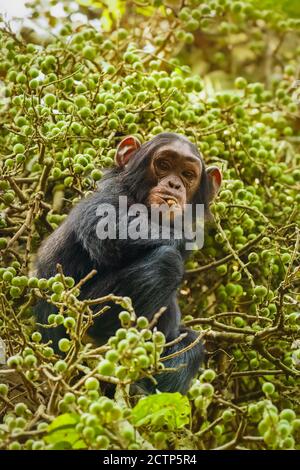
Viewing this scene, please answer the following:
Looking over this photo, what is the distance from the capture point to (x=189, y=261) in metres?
5.01

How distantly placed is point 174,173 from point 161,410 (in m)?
2.13

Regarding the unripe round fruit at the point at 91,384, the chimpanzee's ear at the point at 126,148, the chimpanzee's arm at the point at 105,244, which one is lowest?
the unripe round fruit at the point at 91,384

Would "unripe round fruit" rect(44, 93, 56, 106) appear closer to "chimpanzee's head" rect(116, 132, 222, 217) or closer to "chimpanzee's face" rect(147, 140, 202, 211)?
"chimpanzee's head" rect(116, 132, 222, 217)

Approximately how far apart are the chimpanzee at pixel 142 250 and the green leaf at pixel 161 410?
0.71 m

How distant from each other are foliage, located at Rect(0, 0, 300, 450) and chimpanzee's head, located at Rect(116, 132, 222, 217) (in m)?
0.14

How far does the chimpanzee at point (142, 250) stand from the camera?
165 inches

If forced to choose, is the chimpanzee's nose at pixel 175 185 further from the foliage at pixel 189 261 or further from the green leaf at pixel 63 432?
the green leaf at pixel 63 432

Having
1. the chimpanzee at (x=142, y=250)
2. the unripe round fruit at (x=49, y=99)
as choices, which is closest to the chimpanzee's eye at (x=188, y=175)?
the chimpanzee at (x=142, y=250)

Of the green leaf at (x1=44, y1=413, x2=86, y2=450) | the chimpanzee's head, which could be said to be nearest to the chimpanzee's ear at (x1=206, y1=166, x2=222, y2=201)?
the chimpanzee's head

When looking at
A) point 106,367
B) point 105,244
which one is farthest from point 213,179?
point 106,367

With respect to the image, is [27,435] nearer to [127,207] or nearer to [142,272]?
[142,272]

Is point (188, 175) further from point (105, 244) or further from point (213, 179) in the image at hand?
point (105, 244)

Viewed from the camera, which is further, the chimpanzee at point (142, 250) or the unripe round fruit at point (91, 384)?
the chimpanzee at point (142, 250)

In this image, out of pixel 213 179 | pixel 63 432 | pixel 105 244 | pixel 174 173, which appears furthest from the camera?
pixel 213 179
